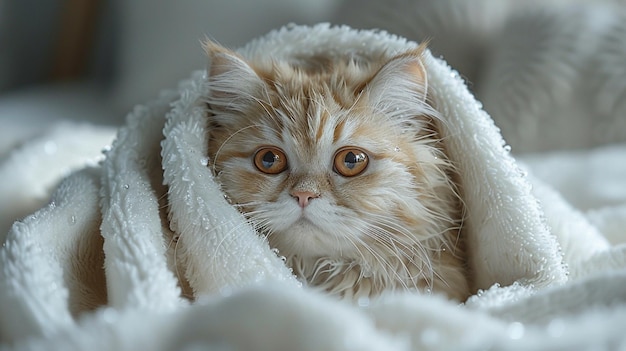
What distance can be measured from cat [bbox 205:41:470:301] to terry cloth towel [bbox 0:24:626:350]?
4 centimetres

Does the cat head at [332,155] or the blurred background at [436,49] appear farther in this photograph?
the blurred background at [436,49]

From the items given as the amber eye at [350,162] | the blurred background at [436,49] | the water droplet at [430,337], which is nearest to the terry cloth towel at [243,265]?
the water droplet at [430,337]

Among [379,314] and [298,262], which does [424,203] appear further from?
[379,314]

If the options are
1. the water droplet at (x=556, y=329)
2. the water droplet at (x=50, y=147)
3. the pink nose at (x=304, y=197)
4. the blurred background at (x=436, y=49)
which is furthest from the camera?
the blurred background at (x=436, y=49)

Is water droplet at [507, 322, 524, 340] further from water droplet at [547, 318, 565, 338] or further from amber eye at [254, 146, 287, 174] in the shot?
amber eye at [254, 146, 287, 174]

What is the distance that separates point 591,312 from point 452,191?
44 cm

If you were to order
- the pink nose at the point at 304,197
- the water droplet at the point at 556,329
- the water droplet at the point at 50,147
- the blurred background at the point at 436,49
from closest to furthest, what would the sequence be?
the water droplet at the point at 556,329 < the pink nose at the point at 304,197 < the water droplet at the point at 50,147 < the blurred background at the point at 436,49

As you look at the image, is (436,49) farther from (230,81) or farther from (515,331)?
(515,331)

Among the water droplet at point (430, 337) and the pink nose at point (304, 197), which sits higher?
the pink nose at point (304, 197)

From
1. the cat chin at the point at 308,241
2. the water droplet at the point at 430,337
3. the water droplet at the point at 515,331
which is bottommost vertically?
the water droplet at the point at 430,337

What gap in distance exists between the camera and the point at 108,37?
9.31 feet

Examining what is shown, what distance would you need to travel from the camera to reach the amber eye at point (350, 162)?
3.04 ft

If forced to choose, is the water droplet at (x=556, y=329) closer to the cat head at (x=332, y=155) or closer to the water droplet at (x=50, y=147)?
the cat head at (x=332, y=155)

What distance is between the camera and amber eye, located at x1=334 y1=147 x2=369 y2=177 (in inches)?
36.4
